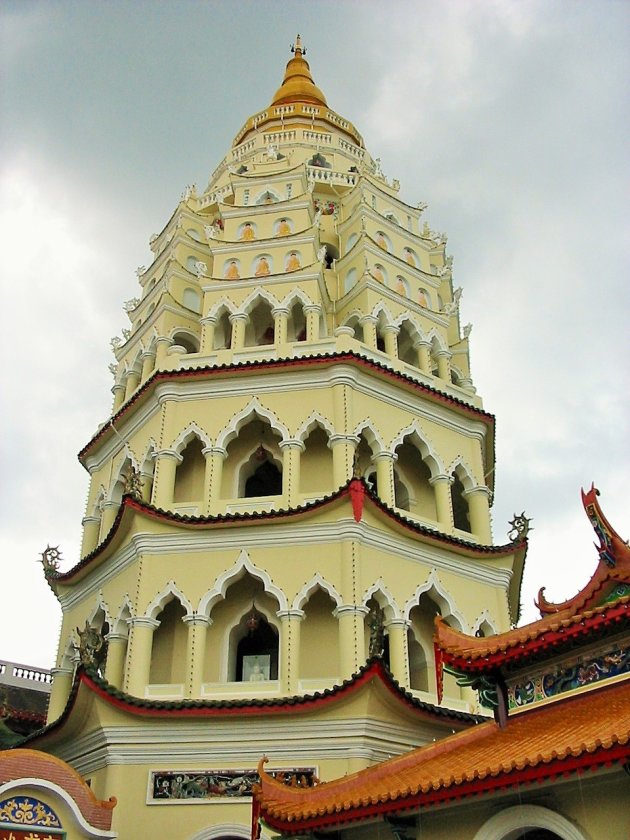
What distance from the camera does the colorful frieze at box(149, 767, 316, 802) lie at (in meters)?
14.5

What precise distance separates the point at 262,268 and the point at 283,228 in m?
1.48

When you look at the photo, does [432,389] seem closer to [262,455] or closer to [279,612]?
[262,455]

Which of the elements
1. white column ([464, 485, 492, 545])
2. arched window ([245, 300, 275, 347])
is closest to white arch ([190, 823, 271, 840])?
white column ([464, 485, 492, 545])

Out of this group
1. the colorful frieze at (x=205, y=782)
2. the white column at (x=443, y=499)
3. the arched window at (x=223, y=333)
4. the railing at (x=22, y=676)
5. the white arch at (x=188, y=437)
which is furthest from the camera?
the railing at (x=22, y=676)

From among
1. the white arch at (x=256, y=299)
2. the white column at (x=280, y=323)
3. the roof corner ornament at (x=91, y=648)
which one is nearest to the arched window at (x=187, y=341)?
the white arch at (x=256, y=299)

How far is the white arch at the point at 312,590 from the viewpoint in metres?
16.2

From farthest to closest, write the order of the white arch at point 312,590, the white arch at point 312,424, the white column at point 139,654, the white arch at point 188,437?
1. the white arch at point 188,437
2. the white arch at point 312,424
3. the white arch at point 312,590
4. the white column at point 139,654

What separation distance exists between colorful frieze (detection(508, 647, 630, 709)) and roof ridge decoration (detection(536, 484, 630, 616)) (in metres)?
0.65

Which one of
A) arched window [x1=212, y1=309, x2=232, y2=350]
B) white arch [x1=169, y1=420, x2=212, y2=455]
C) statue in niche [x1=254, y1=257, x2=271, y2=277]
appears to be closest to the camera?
white arch [x1=169, y1=420, x2=212, y2=455]

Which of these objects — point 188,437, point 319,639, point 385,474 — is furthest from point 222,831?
point 188,437

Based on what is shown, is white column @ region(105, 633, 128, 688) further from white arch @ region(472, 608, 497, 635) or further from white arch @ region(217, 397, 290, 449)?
white arch @ region(472, 608, 497, 635)

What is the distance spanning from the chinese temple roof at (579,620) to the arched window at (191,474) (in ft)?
29.7

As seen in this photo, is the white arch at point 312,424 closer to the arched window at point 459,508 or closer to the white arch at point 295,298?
the white arch at point 295,298

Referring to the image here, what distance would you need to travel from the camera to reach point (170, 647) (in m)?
17.4
